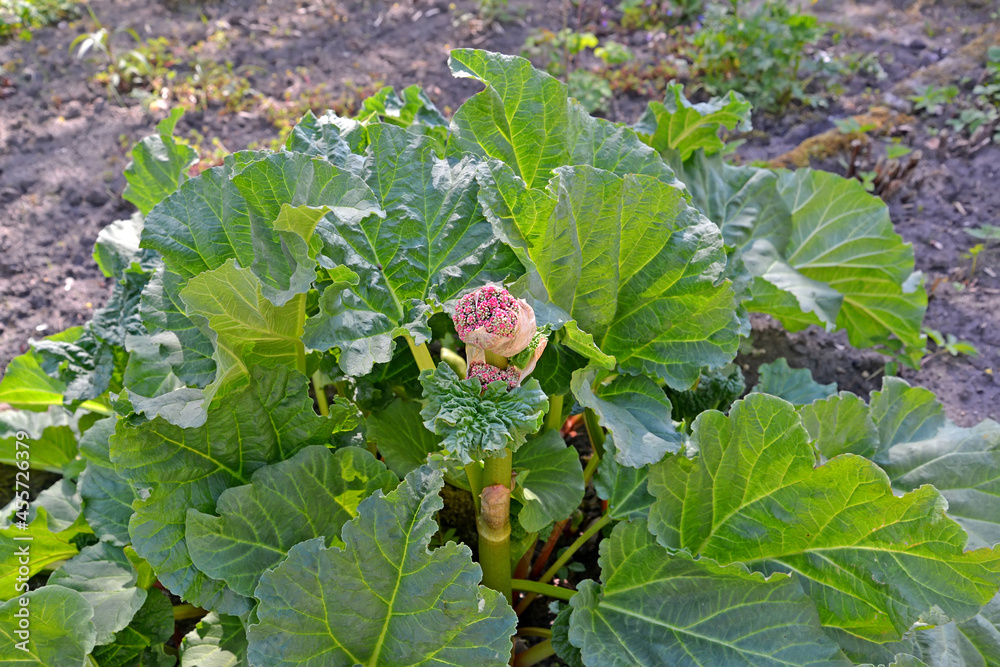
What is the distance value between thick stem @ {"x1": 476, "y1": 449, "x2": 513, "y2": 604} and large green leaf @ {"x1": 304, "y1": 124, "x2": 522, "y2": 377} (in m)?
0.35

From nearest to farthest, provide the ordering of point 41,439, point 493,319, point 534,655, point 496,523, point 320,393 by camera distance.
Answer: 1. point 493,319
2. point 496,523
3. point 534,655
4. point 320,393
5. point 41,439

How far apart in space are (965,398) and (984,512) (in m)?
1.06

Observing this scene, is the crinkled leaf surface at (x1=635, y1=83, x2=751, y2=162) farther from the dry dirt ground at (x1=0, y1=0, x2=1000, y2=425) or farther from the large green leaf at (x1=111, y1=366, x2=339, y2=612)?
the large green leaf at (x1=111, y1=366, x2=339, y2=612)

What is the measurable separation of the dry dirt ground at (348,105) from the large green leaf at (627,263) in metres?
1.22

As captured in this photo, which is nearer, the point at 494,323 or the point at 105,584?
the point at 494,323

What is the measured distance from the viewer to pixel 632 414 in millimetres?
1646

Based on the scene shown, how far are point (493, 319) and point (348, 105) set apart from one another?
3.11 m

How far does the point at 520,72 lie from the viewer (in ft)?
5.79

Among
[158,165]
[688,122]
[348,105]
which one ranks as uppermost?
[688,122]

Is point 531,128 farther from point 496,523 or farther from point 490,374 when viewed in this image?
point 496,523

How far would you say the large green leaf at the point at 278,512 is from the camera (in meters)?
1.49

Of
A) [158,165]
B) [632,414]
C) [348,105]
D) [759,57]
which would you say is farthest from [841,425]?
[348,105]

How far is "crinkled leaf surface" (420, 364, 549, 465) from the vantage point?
4.17 feet

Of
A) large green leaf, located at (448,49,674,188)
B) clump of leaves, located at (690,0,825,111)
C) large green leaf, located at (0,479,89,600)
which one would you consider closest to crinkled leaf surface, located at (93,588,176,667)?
large green leaf, located at (0,479,89,600)
